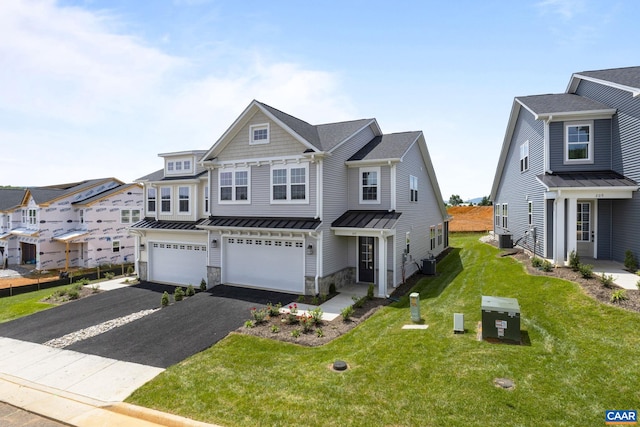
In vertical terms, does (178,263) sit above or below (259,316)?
above

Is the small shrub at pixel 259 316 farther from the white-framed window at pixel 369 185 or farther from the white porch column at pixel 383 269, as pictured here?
the white-framed window at pixel 369 185

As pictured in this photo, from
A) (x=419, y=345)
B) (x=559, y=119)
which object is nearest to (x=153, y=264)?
(x=419, y=345)

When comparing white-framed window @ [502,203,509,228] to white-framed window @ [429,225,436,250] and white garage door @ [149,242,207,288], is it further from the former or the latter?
white garage door @ [149,242,207,288]

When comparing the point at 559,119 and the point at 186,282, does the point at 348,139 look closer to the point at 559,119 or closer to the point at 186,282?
the point at 559,119

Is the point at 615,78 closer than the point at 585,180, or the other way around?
the point at 585,180

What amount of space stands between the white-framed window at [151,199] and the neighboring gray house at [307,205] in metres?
7.21

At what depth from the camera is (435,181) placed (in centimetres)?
2305

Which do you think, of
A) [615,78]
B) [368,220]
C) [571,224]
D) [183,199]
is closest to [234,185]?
[183,199]

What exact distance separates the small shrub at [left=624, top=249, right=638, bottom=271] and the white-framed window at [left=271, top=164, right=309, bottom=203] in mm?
13163

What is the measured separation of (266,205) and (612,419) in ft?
→ 45.0

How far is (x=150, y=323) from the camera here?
40.1ft

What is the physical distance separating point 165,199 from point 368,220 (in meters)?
14.3

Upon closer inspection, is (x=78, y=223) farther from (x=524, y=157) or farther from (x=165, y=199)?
(x=524, y=157)

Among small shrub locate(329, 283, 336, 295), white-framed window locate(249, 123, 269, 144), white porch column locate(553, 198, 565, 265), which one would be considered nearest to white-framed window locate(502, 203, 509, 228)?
white porch column locate(553, 198, 565, 265)
